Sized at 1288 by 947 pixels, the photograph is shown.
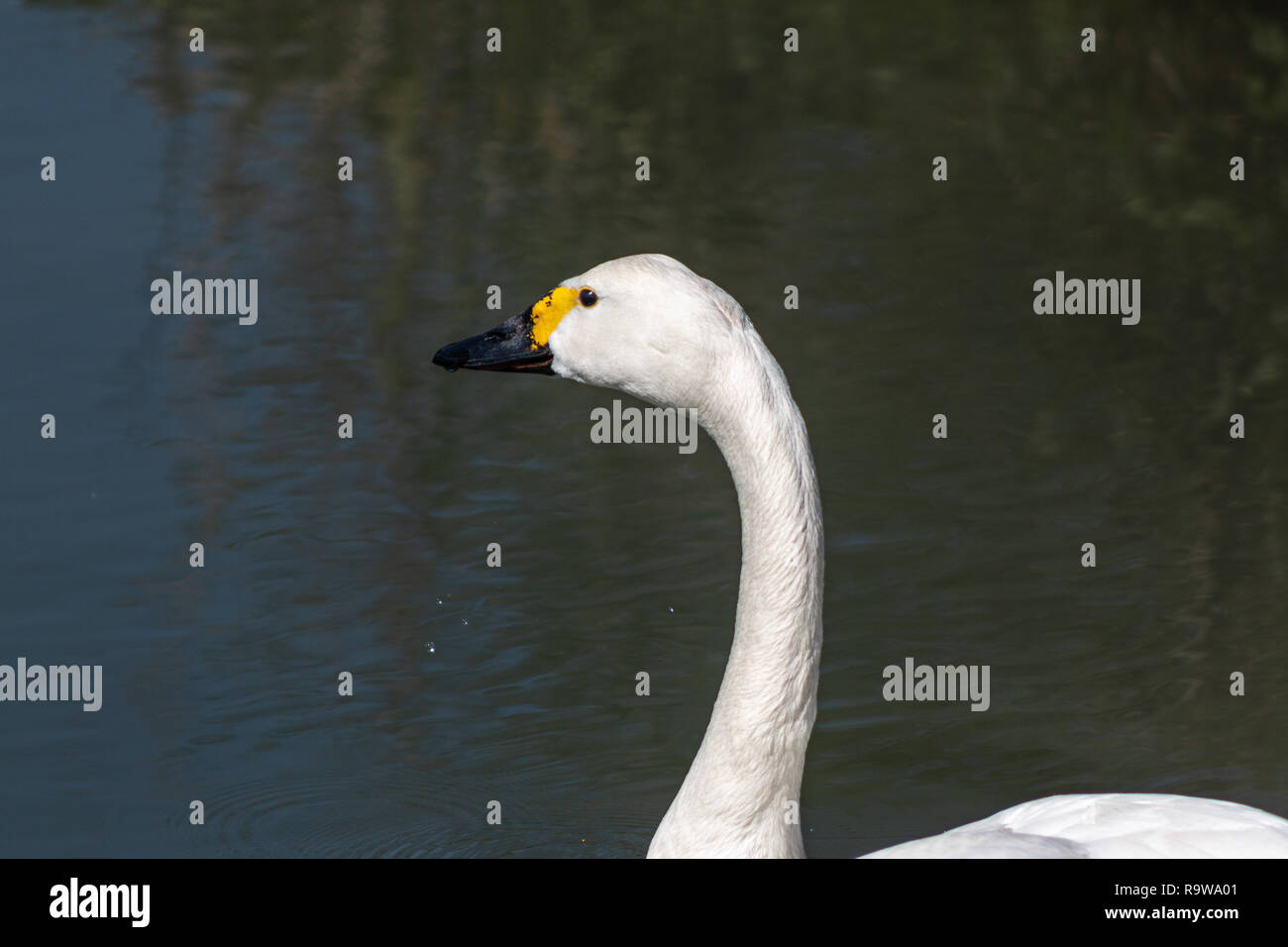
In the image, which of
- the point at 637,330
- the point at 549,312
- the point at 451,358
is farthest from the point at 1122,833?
the point at 451,358

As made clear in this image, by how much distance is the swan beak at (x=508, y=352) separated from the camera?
14.1 ft

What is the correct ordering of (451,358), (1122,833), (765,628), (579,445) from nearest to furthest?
(1122,833)
(765,628)
(451,358)
(579,445)

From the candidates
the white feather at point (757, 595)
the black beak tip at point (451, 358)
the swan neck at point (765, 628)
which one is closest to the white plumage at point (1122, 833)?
the white feather at point (757, 595)

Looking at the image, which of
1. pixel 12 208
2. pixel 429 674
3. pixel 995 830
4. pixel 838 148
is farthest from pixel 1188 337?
pixel 12 208

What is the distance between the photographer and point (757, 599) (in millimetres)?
3916

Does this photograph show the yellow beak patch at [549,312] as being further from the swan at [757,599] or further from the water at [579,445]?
the water at [579,445]

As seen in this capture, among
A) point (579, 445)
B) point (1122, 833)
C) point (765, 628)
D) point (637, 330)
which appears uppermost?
point (579, 445)

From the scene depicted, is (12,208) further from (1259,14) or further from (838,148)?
(1259,14)

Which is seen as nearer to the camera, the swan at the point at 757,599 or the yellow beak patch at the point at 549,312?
the swan at the point at 757,599

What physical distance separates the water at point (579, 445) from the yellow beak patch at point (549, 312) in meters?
1.74

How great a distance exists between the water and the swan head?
1.73 metres

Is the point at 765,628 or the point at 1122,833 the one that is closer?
the point at 1122,833

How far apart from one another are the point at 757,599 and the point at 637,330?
2.20 ft

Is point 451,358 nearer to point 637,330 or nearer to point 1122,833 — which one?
point 637,330
